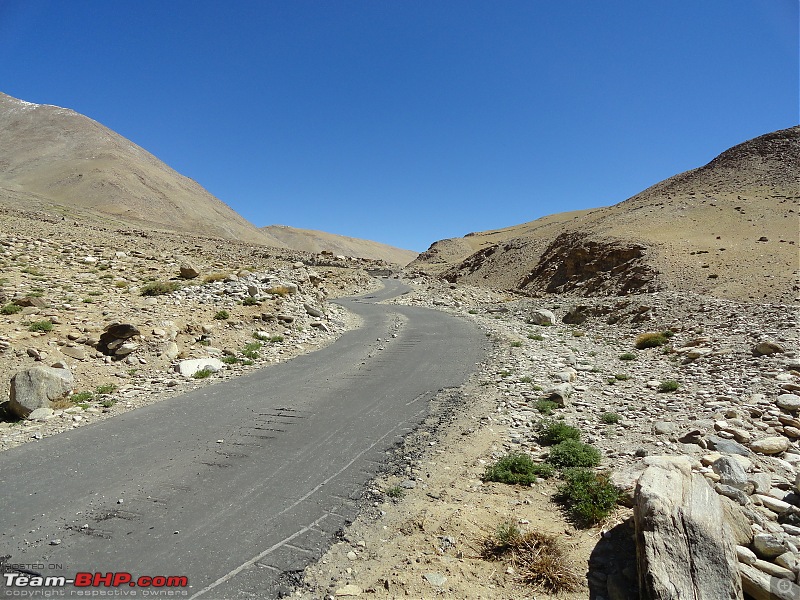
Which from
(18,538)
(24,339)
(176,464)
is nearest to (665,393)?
(176,464)

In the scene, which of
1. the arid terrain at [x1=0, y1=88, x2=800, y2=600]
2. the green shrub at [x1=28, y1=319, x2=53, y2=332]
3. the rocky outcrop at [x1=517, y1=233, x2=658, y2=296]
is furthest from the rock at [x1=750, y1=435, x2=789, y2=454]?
the rocky outcrop at [x1=517, y1=233, x2=658, y2=296]

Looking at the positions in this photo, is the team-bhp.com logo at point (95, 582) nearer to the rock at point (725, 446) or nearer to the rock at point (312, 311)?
the rock at point (725, 446)

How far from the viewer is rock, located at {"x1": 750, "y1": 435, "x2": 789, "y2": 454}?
6.60 metres

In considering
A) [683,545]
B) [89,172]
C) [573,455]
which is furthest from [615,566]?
[89,172]

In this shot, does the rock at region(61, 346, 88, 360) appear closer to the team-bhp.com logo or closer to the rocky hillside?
the rocky hillside

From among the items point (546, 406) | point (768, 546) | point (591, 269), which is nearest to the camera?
point (768, 546)

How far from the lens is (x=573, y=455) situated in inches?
279

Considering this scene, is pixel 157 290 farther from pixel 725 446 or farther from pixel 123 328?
pixel 725 446

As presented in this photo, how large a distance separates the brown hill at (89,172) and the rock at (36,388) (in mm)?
71993

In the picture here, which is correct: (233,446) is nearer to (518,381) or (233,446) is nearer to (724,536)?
(724,536)

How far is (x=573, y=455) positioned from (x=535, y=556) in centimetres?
284

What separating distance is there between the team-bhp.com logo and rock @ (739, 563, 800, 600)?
529cm

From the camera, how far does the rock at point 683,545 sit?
360 cm

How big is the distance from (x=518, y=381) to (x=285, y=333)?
9574mm
